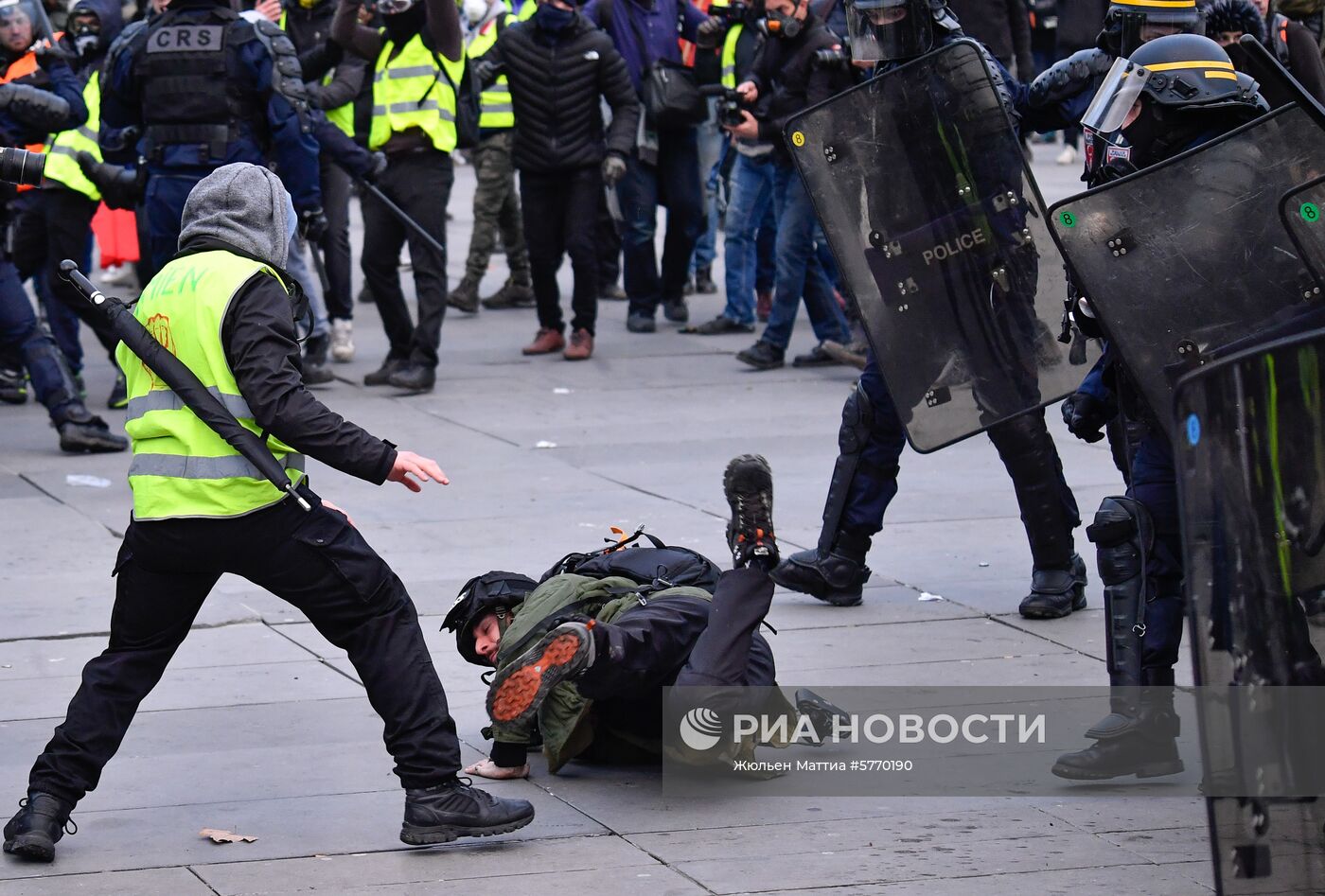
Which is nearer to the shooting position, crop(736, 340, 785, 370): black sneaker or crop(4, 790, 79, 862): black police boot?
crop(4, 790, 79, 862): black police boot

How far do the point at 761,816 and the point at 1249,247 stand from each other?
69.0 inches

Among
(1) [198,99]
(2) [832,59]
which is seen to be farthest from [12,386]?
(2) [832,59]

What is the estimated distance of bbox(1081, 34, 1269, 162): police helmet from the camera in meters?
4.93

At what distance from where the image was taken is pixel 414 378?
10633 millimetres

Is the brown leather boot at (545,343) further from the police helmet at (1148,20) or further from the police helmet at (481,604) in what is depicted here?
the police helmet at (481,604)

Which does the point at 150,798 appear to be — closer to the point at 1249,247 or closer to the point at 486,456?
the point at 1249,247

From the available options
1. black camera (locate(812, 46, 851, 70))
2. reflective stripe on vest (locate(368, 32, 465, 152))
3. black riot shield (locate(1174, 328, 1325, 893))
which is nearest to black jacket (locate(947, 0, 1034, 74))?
black camera (locate(812, 46, 851, 70))

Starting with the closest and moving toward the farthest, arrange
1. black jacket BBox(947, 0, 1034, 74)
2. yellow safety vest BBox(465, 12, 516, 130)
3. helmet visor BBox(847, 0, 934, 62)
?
1. helmet visor BBox(847, 0, 934, 62)
2. black jacket BBox(947, 0, 1034, 74)
3. yellow safety vest BBox(465, 12, 516, 130)

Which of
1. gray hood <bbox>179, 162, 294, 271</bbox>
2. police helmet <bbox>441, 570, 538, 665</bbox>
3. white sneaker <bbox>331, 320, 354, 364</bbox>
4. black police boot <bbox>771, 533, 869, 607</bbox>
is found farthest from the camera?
white sneaker <bbox>331, 320, 354, 364</bbox>

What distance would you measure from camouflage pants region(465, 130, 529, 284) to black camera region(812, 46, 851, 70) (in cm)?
254

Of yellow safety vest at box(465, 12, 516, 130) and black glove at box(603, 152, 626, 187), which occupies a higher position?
yellow safety vest at box(465, 12, 516, 130)

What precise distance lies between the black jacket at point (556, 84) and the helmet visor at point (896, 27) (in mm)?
4594

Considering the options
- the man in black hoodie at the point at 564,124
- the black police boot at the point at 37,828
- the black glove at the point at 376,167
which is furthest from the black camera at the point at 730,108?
the black police boot at the point at 37,828

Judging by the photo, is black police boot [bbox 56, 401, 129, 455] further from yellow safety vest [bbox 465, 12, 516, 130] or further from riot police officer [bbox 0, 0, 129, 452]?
yellow safety vest [bbox 465, 12, 516, 130]
